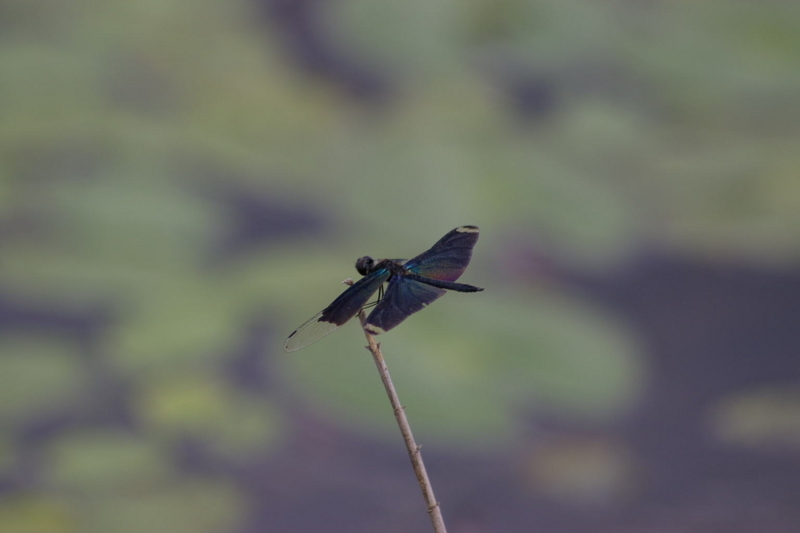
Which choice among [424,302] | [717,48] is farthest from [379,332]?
[717,48]

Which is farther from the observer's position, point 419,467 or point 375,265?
point 375,265

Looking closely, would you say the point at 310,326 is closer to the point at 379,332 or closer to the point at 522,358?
the point at 379,332

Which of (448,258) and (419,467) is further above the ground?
(448,258)

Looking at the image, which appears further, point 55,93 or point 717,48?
point 717,48

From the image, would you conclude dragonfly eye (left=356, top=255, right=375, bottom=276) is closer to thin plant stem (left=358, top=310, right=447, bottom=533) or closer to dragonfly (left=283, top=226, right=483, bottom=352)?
dragonfly (left=283, top=226, right=483, bottom=352)

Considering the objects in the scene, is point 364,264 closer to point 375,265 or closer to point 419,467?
point 375,265

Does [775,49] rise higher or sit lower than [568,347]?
higher

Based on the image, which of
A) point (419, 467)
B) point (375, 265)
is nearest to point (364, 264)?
point (375, 265)
